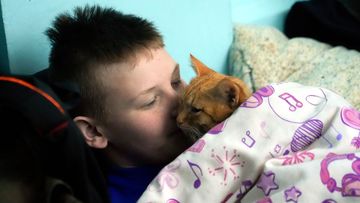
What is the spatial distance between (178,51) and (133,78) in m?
0.39

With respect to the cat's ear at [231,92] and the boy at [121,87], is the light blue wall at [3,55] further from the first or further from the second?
the cat's ear at [231,92]

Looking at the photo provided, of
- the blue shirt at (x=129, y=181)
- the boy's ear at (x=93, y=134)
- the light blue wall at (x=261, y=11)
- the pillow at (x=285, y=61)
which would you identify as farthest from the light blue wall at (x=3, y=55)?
the light blue wall at (x=261, y=11)

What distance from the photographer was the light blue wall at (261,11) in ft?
4.74

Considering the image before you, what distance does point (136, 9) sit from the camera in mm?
1031

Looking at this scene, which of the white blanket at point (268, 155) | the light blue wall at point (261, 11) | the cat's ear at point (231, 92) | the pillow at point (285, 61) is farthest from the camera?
the light blue wall at point (261, 11)

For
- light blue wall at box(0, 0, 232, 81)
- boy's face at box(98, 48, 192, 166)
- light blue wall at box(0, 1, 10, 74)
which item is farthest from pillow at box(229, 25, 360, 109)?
light blue wall at box(0, 1, 10, 74)

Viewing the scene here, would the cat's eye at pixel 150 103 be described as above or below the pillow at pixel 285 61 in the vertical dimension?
above

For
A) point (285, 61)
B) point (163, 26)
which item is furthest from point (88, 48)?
point (285, 61)

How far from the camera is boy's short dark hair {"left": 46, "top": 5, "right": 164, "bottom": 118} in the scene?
787mm

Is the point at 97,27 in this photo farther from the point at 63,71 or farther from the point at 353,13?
the point at 353,13

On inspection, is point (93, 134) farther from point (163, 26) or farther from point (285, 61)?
point (285, 61)

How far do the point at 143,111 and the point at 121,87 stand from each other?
0.07 meters

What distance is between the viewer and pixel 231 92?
2.58 feet

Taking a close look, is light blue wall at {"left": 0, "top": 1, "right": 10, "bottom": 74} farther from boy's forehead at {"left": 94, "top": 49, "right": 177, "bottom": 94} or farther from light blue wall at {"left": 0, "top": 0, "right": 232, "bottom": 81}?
boy's forehead at {"left": 94, "top": 49, "right": 177, "bottom": 94}
